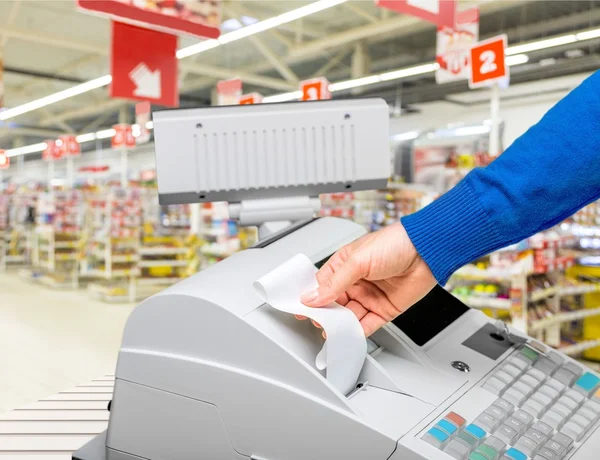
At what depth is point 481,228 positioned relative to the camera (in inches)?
33.9

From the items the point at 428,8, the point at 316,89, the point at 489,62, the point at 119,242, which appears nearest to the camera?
the point at 428,8

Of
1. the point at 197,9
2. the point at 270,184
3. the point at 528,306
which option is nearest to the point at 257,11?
the point at 197,9

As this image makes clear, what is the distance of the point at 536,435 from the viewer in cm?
81

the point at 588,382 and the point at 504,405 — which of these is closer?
the point at 504,405

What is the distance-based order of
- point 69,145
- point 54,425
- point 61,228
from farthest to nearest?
point 69,145 → point 61,228 → point 54,425

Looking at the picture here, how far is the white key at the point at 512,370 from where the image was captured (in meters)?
0.99

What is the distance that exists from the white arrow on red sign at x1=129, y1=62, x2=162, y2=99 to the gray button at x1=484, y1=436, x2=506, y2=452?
4359 millimetres

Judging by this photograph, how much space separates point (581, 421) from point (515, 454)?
0.21 metres

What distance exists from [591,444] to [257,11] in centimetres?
816

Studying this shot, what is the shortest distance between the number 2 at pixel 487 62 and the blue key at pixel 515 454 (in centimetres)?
420

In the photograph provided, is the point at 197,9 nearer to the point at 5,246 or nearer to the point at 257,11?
the point at 257,11

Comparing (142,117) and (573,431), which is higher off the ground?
(142,117)

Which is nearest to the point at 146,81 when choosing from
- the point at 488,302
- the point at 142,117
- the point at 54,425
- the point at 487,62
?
the point at 487,62

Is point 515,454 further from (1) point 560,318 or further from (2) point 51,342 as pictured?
(2) point 51,342
